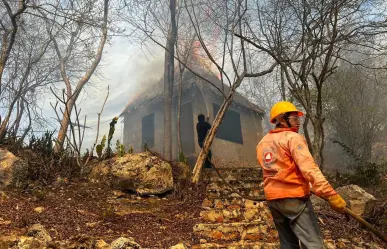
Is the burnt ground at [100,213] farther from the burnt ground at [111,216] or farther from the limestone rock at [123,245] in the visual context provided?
the limestone rock at [123,245]

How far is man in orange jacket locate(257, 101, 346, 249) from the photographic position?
243 centimetres

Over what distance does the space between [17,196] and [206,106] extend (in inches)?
413

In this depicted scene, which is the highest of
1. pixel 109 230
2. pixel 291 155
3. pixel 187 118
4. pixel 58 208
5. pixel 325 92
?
pixel 325 92

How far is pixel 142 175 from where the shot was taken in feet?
19.2

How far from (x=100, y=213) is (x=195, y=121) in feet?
33.3

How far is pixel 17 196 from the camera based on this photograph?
15.9 ft

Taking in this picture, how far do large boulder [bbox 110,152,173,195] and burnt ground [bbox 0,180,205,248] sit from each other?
183mm

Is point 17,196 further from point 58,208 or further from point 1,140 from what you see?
point 1,140

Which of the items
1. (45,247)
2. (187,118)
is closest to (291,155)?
(45,247)

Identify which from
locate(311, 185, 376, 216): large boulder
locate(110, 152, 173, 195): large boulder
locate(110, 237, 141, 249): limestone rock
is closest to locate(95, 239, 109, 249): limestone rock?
locate(110, 237, 141, 249): limestone rock

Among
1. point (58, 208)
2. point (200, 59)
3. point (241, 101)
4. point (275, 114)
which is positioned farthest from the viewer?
point (241, 101)

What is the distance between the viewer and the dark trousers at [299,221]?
2459 millimetres

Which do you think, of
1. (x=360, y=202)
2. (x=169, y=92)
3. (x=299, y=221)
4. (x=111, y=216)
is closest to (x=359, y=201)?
(x=360, y=202)

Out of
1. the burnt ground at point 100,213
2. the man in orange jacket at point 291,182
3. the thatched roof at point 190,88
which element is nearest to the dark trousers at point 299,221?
the man in orange jacket at point 291,182
